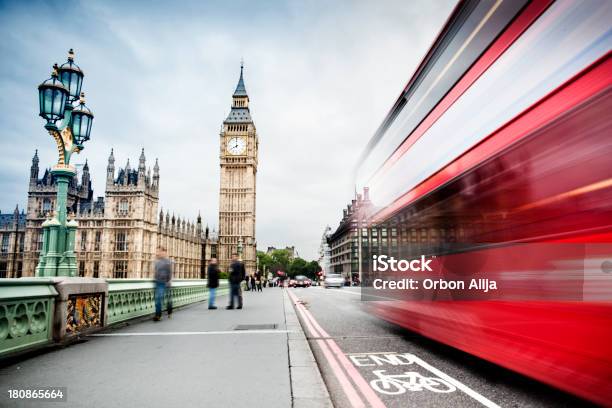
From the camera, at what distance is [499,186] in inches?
170

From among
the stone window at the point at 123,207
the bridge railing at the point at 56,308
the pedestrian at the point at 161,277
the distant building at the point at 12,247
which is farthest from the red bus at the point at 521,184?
the distant building at the point at 12,247

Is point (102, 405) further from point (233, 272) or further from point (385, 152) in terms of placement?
point (233, 272)

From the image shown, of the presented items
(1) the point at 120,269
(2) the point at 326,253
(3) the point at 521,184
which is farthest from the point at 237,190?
(3) the point at 521,184

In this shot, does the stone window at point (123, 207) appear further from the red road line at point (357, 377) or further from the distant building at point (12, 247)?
the red road line at point (357, 377)

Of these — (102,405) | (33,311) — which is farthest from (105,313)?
(102,405)

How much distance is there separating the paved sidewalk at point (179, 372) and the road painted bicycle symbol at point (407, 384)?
662mm

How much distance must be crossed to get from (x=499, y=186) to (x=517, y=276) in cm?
97

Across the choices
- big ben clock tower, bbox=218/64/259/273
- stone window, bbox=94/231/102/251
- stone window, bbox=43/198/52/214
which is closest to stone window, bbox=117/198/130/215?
stone window, bbox=94/231/102/251

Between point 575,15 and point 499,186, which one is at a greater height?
point 575,15

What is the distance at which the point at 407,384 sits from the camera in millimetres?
4203

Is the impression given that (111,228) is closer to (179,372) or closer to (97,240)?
(97,240)

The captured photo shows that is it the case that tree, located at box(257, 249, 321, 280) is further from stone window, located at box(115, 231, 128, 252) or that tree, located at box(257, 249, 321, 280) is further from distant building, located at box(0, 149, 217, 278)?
stone window, located at box(115, 231, 128, 252)

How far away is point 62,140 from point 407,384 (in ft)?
29.7

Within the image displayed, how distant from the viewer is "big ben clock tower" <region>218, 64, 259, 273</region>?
317 ft
